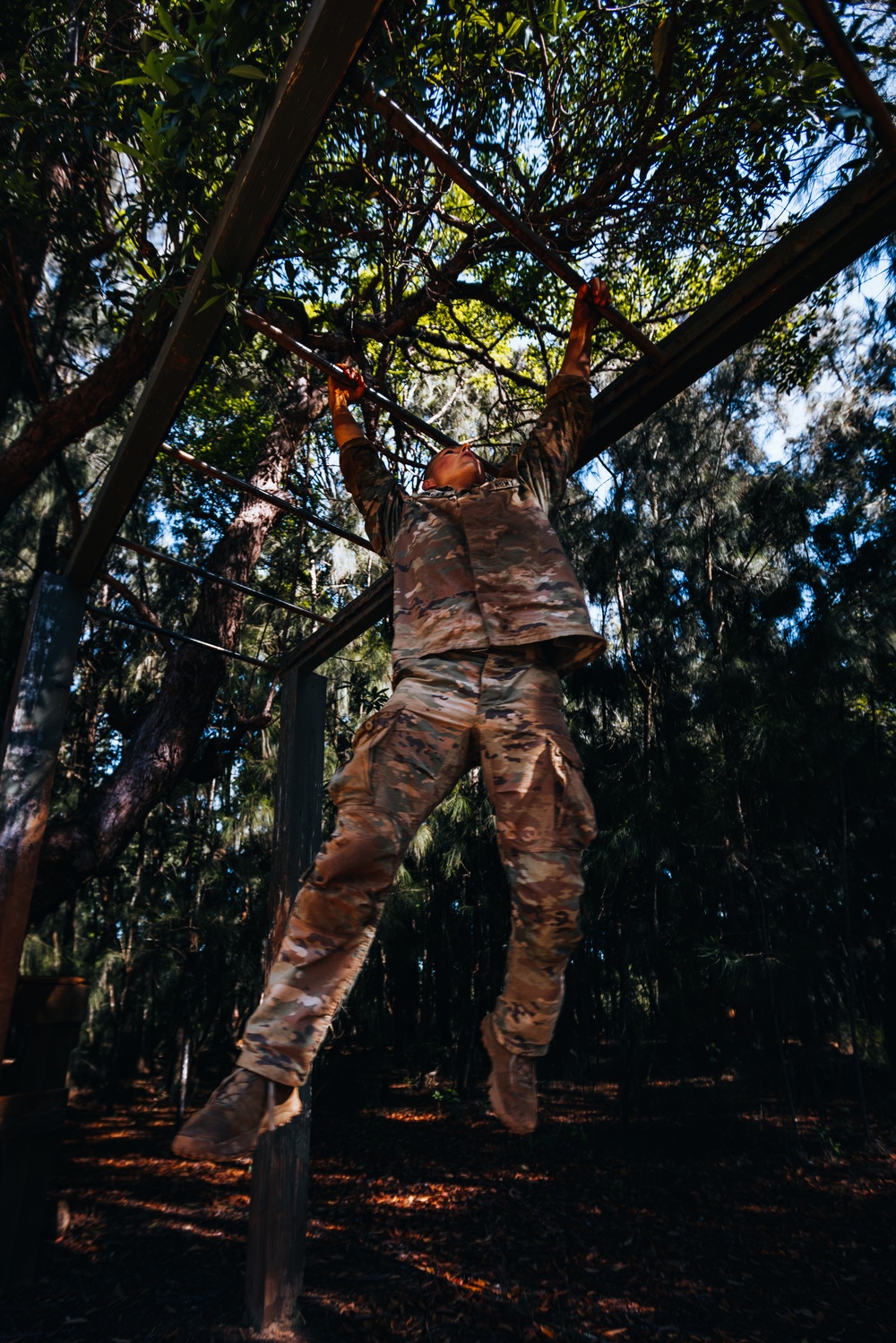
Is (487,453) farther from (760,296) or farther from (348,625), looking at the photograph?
(760,296)

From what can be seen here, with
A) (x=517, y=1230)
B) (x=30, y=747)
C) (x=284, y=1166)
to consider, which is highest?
(x=30, y=747)

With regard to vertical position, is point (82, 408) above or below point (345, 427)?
above

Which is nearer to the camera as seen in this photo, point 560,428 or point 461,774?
point 461,774

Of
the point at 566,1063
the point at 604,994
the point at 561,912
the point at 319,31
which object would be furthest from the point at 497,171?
the point at 566,1063

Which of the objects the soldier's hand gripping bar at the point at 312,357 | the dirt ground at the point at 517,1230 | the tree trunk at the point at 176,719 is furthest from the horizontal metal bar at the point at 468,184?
the dirt ground at the point at 517,1230

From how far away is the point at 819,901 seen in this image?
5715 mm

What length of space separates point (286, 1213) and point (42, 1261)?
5.84 feet

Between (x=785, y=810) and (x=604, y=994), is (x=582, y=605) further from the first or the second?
(x=604, y=994)

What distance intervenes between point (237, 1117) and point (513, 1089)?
0.48 m

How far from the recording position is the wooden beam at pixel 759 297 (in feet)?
5.09

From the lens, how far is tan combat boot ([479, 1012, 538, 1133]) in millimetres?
1386

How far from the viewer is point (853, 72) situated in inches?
52.2

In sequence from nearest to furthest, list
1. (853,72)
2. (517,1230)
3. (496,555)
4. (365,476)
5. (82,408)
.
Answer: (853,72)
(496,555)
(365,476)
(82,408)
(517,1230)

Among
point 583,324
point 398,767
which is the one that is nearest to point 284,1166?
point 398,767
